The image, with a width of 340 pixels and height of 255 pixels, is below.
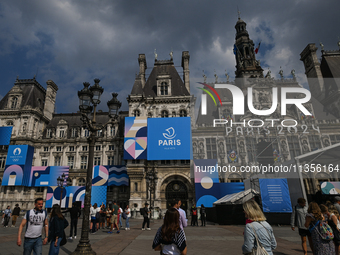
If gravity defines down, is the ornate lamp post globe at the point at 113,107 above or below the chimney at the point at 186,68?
below

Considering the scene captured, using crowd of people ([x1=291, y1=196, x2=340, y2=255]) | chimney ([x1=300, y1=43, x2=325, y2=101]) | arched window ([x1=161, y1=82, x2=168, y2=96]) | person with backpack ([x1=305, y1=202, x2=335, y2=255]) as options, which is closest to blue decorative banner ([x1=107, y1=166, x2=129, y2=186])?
arched window ([x1=161, y1=82, x2=168, y2=96])

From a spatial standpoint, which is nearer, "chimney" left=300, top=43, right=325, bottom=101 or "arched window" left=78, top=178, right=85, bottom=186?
"arched window" left=78, top=178, right=85, bottom=186

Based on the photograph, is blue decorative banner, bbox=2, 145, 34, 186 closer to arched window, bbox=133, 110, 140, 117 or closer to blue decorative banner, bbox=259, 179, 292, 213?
arched window, bbox=133, 110, 140, 117

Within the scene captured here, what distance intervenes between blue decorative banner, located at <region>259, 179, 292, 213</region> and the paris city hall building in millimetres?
13098

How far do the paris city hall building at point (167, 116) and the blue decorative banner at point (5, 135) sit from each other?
0.91m

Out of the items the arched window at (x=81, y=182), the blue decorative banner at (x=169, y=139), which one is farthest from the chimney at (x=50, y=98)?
the blue decorative banner at (x=169, y=139)

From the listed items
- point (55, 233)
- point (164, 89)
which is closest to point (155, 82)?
point (164, 89)

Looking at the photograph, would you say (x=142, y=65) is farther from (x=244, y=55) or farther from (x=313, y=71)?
(x=313, y=71)

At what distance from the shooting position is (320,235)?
16.1ft

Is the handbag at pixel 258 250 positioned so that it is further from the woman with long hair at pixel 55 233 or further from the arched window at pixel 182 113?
the arched window at pixel 182 113

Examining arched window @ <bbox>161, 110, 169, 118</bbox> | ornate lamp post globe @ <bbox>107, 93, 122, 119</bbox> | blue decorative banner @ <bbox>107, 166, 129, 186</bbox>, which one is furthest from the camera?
arched window @ <bbox>161, 110, 169, 118</bbox>

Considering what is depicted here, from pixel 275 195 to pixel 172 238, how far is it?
1751cm

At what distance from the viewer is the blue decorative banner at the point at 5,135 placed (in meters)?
34.9

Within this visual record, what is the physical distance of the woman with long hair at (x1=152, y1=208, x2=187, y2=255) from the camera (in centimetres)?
324
